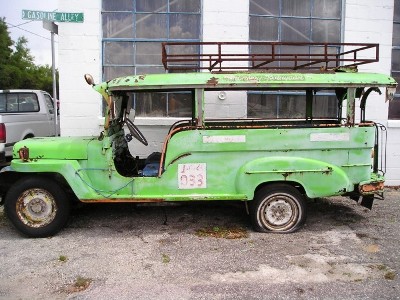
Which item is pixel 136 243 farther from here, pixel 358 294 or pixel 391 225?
pixel 391 225

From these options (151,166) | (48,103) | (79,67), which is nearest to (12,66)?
(48,103)

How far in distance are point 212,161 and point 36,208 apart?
2.20m

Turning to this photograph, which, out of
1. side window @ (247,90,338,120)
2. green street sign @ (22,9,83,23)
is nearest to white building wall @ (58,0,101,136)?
green street sign @ (22,9,83,23)

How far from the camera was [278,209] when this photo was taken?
5.16m

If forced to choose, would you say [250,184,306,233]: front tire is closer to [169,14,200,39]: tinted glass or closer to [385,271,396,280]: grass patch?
[385,271,396,280]: grass patch

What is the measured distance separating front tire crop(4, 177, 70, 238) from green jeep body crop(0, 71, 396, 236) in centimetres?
1

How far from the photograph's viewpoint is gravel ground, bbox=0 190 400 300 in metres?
3.81

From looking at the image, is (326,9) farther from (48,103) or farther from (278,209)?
(48,103)

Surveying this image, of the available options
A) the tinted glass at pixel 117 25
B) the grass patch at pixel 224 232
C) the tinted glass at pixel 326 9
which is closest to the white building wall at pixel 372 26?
the tinted glass at pixel 326 9

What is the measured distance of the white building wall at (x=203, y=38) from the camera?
Result: 7.23 metres

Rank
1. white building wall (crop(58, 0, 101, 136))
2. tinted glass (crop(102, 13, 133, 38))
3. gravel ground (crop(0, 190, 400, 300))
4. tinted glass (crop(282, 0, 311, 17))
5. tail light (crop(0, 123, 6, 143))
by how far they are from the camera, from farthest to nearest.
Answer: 1. tail light (crop(0, 123, 6, 143))
2. tinted glass (crop(282, 0, 311, 17))
3. tinted glass (crop(102, 13, 133, 38))
4. white building wall (crop(58, 0, 101, 136))
5. gravel ground (crop(0, 190, 400, 300))

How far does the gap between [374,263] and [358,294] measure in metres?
0.79

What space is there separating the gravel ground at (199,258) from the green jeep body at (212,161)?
49 centimetres

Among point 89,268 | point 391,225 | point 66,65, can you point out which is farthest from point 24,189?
point 391,225
